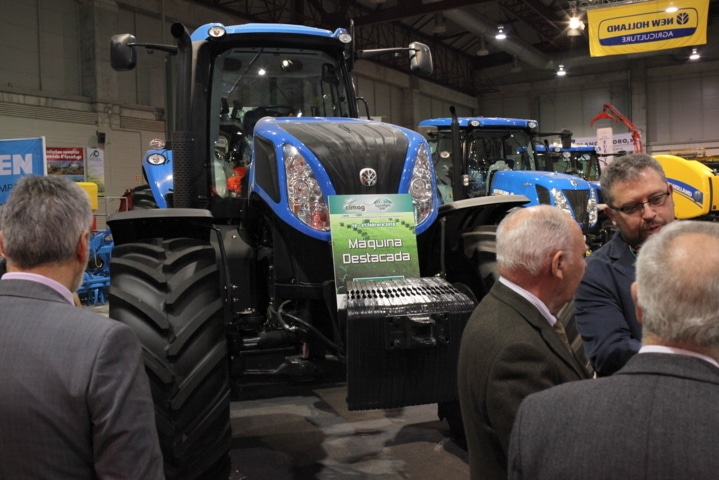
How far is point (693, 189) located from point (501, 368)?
10.3 meters

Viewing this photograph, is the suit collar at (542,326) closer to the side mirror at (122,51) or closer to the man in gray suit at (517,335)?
the man in gray suit at (517,335)

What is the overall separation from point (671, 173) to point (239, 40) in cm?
898

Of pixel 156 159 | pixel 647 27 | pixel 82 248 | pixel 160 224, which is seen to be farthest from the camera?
pixel 647 27

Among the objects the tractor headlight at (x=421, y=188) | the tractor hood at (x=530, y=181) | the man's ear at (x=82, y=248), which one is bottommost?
the man's ear at (x=82, y=248)

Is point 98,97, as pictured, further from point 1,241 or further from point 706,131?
point 706,131

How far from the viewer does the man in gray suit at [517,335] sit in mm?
1649

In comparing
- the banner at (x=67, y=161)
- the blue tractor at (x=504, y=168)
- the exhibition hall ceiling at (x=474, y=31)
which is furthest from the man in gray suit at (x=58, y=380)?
the exhibition hall ceiling at (x=474, y=31)

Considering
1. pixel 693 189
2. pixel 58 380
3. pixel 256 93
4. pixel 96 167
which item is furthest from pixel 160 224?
pixel 96 167

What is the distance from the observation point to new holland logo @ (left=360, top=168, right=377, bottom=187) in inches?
132

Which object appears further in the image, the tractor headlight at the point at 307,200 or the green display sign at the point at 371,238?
the tractor headlight at the point at 307,200

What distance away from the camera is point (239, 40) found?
4.23 m

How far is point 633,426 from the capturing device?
1113 mm

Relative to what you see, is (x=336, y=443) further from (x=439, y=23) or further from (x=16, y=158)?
(x=439, y=23)

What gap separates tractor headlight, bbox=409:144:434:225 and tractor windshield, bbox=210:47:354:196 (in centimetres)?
117
